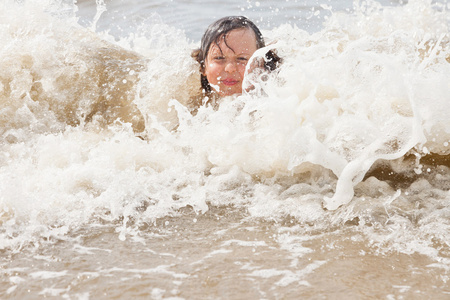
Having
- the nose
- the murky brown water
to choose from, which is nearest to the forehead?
the nose

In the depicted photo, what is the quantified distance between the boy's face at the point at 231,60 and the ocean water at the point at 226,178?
180 mm

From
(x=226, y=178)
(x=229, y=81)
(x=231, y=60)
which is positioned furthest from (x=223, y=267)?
(x=231, y=60)

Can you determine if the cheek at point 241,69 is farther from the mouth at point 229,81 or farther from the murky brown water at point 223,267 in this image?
the murky brown water at point 223,267

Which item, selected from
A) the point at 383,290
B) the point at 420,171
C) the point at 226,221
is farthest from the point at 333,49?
the point at 383,290

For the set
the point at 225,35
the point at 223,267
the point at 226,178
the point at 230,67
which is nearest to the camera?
the point at 223,267

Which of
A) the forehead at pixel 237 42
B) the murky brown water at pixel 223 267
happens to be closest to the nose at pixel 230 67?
the forehead at pixel 237 42

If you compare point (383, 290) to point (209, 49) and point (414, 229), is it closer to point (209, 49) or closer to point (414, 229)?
point (414, 229)

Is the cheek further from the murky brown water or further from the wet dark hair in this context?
the murky brown water

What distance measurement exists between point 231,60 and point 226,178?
1.31 m

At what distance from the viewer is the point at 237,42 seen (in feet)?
14.6

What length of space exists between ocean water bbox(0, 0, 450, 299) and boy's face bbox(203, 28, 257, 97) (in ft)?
0.59

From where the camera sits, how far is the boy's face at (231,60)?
4398 mm

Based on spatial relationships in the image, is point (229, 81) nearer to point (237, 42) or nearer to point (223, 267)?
point (237, 42)

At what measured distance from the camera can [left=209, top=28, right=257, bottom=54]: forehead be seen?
4430mm
